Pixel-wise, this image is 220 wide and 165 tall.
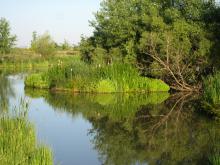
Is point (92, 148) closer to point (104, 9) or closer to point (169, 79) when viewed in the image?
point (169, 79)

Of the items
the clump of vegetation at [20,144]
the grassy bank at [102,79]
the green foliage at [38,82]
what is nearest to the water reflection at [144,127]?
the grassy bank at [102,79]

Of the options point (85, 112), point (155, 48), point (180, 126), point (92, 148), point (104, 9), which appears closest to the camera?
point (92, 148)

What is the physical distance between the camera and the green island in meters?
13.6

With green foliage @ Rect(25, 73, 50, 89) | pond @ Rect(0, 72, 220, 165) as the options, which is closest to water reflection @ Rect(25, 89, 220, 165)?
pond @ Rect(0, 72, 220, 165)

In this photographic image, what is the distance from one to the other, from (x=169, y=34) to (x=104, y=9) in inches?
289

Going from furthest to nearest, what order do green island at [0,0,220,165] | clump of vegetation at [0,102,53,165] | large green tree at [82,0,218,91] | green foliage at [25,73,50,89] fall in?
green foliage at [25,73,50,89] → large green tree at [82,0,218,91] → green island at [0,0,220,165] → clump of vegetation at [0,102,53,165]

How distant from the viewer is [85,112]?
1670cm

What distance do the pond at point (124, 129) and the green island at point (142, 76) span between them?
39mm

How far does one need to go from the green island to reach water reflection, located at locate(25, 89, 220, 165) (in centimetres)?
3

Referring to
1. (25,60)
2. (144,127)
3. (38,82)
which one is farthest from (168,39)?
(25,60)

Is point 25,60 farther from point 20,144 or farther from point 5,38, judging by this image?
point 20,144

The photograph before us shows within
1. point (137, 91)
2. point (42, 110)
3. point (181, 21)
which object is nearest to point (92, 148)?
point (42, 110)

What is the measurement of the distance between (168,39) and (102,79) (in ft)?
14.2

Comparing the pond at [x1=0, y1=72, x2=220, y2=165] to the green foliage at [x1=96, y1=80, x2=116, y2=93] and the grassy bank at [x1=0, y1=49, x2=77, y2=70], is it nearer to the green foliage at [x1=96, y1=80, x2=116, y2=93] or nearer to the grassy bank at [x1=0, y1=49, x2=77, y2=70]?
the green foliage at [x1=96, y1=80, x2=116, y2=93]
